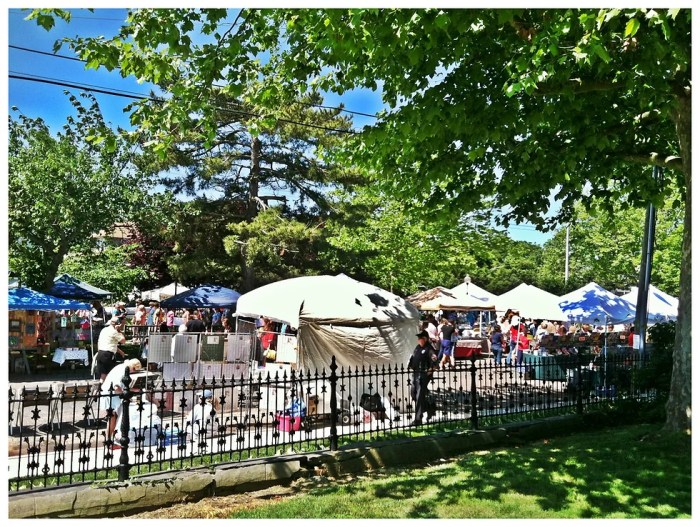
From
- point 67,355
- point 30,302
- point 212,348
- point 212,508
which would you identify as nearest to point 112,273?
point 67,355

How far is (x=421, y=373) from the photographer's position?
31.3 feet

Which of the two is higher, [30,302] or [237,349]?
[30,302]

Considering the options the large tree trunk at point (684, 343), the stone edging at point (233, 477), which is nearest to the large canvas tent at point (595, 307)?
the stone edging at point (233, 477)

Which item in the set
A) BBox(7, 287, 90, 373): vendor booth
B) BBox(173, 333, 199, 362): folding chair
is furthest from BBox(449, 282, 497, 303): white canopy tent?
BBox(173, 333, 199, 362): folding chair

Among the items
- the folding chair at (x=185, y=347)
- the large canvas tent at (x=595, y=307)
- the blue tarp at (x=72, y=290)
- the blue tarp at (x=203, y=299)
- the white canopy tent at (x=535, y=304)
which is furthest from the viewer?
the white canopy tent at (x=535, y=304)

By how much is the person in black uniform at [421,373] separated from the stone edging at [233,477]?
96 cm

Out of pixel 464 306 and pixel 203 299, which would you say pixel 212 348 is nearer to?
pixel 203 299

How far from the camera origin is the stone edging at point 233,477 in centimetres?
591

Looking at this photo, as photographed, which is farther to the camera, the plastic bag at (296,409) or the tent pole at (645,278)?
the tent pole at (645,278)

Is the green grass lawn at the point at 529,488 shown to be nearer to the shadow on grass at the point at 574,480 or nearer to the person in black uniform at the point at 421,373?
the shadow on grass at the point at 574,480

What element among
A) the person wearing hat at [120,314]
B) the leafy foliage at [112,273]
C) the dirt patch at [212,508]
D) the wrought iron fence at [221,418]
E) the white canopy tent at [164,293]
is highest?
the leafy foliage at [112,273]

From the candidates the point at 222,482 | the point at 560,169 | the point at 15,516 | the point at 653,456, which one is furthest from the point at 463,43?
the point at 15,516

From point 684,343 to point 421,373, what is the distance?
368 cm
